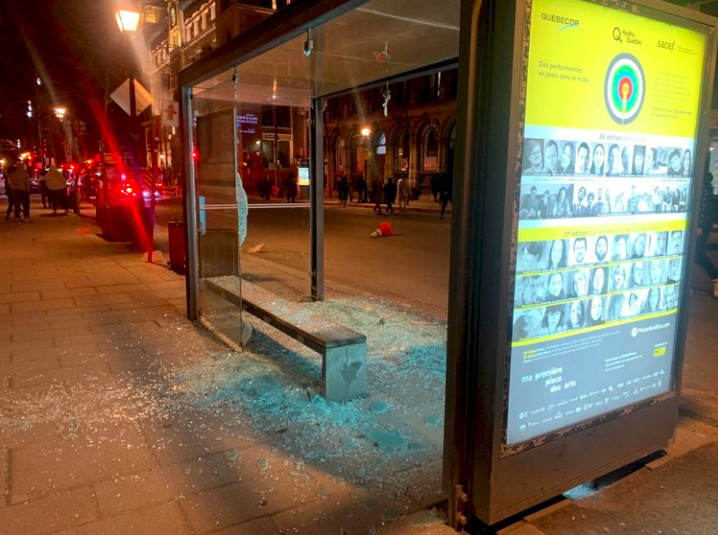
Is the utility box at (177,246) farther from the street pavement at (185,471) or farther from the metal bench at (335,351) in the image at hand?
the metal bench at (335,351)

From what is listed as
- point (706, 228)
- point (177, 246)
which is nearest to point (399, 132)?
point (706, 228)

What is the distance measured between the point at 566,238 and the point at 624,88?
78 cm

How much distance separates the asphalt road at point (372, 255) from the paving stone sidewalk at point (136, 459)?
2.38 m

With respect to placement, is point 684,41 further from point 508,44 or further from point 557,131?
point 508,44

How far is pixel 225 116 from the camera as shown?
526 cm

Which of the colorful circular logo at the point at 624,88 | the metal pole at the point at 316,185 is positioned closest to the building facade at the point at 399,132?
the metal pole at the point at 316,185

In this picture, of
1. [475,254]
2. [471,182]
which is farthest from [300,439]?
[471,182]

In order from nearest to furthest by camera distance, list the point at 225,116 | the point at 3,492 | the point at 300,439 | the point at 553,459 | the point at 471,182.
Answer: the point at 471,182 → the point at 553,459 → the point at 3,492 → the point at 300,439 → the point at 225,116

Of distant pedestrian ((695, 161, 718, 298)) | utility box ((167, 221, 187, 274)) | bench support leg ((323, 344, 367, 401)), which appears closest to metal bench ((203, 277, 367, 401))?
bench support leg ((323, 344, 367, 401))

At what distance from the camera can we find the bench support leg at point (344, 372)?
4.02 metres

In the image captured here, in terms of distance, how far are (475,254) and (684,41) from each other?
165 cm

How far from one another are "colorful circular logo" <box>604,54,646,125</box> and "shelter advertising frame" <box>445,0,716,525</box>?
1cm

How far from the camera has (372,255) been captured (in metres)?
12.0

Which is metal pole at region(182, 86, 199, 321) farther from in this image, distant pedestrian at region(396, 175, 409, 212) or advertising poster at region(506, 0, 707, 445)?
distant pedestrian at region(396, 175, 409, 212)
